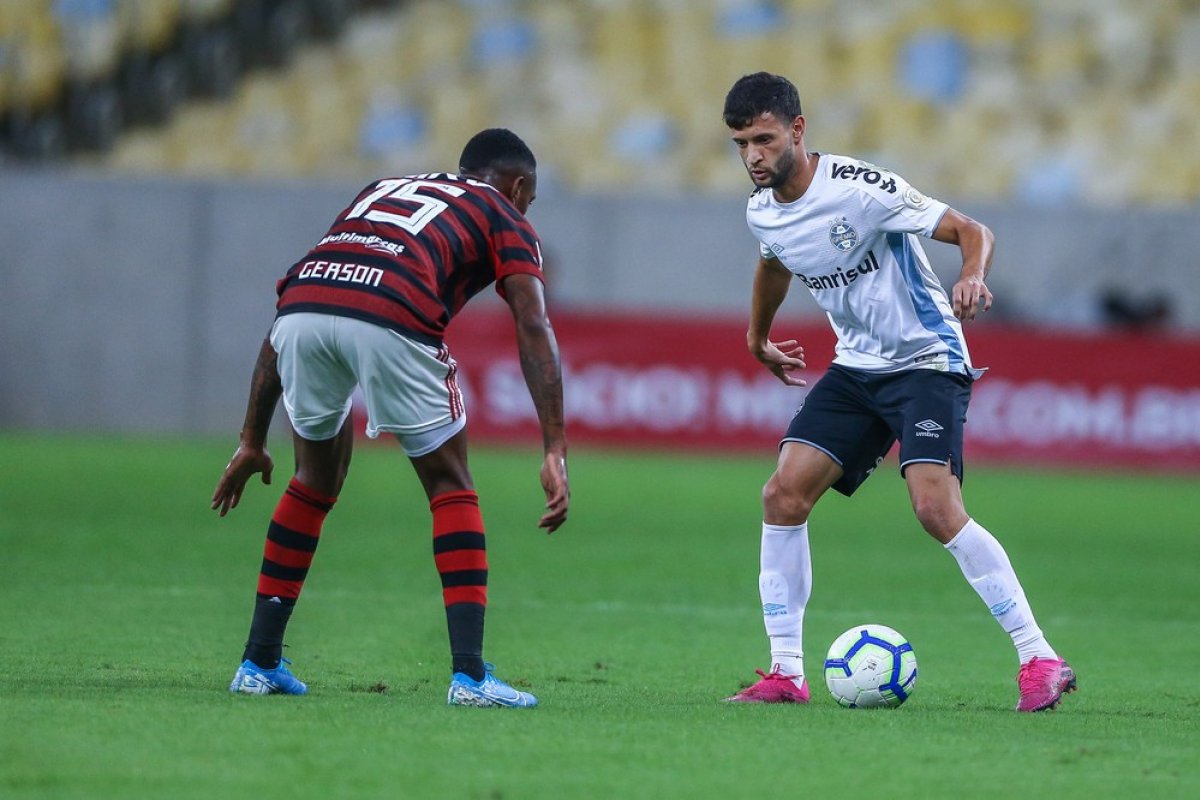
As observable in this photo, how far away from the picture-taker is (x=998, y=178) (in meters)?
20.9

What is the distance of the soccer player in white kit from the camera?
618 centimetres

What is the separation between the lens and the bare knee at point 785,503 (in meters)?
6.45

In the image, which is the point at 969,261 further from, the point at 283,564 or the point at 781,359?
the point at 283,564

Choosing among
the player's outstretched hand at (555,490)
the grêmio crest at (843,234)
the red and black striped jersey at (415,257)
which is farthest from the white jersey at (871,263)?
the player's outstretched hand at (555,490)

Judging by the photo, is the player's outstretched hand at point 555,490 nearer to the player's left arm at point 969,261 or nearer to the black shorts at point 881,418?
the black shorts at point 881,418

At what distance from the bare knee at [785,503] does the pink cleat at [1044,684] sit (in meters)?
0.97

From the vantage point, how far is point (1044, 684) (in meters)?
5.93

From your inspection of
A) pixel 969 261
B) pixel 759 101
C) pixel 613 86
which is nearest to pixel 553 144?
pixel 613 86

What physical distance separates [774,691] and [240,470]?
6.52ft

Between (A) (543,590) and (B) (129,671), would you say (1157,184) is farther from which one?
(B) (129,671)

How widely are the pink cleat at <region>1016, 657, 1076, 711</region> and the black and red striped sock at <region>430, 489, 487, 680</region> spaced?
1.84 meters

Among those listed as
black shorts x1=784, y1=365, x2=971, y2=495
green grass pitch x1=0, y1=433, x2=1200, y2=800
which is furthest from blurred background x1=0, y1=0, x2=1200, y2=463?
black shorts x1=784, y1=365, x2=971, y2=495

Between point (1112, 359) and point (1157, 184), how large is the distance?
4.08 metres

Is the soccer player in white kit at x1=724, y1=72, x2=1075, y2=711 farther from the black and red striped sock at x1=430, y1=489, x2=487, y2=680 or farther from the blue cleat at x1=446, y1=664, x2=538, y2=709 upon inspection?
the black and red striped sock at x1=430, y1=489, x2=487, y2=680
